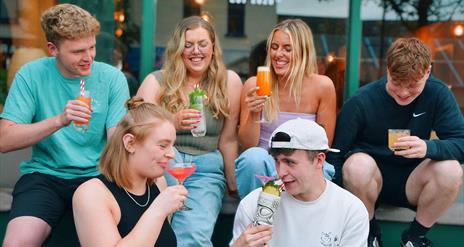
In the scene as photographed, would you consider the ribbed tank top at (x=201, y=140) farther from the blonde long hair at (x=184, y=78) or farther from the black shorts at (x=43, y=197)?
the black shorts at (x=43, y=197)

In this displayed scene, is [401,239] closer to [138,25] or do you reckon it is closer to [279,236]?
[279,236]

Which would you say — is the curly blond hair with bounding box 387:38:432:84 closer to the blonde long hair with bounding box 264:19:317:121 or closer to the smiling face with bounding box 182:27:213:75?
the blonde long hair with bounding box 264:19:317:121

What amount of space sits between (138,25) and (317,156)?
10.3 ft

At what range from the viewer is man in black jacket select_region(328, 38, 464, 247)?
11.3 ft

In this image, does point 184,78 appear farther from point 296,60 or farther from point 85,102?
point 85,102

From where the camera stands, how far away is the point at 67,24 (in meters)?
3.28

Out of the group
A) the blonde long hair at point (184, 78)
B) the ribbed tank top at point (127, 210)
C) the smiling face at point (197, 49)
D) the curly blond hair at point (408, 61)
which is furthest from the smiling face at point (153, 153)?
the curly blond hair at point (408, 61)

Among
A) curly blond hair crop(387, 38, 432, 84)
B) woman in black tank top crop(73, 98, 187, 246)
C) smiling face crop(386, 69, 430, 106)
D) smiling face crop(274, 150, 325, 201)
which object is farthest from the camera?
smiling face crop(386, 69, 430, 106)

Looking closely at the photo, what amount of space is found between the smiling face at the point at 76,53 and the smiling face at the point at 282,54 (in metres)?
1.17

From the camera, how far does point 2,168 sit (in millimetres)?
4414

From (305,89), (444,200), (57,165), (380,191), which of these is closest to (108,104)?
(57,165)

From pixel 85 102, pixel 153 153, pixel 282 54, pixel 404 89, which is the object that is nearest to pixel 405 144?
pixel 404 89

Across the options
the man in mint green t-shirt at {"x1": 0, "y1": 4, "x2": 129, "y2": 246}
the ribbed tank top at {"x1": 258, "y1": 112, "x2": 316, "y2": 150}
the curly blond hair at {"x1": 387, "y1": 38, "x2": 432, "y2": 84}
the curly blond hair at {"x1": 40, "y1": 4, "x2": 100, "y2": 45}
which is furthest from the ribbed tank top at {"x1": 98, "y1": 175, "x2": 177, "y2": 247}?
the curly blond hair at {"x1": 387, "y1": 38, "x2": 432, "y2": 84}

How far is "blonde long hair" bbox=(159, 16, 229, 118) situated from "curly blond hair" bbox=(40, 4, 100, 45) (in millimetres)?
638
